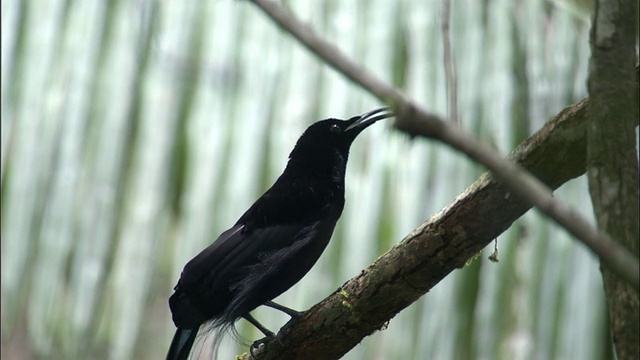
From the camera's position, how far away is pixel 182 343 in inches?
114

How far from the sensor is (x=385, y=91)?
1.17 m

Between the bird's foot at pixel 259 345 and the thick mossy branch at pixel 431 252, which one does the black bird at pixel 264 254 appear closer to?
the bird's foot at pixel 259 345

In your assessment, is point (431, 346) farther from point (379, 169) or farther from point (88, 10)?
point (88, 10)

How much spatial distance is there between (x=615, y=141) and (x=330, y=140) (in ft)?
6.05

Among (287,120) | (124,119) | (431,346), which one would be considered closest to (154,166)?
(124,119)

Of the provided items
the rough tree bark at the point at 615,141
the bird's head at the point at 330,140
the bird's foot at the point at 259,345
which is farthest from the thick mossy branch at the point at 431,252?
the bird's head at the point at 330,140

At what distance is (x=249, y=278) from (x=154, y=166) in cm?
93

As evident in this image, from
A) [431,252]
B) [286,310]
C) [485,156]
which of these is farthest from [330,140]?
[485,156]

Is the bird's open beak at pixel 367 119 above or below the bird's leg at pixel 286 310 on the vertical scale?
above

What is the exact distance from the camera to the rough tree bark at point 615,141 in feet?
4.52

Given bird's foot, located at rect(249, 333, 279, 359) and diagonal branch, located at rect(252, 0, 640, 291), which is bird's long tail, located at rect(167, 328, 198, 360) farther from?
diagonal branch, located at rect(252, 0, 640, 291)

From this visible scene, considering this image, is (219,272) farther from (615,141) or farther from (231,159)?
(615,141)

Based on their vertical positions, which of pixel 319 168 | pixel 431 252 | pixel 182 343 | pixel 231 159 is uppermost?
pixel 231 159

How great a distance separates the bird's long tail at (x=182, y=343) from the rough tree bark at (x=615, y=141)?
168 cm
